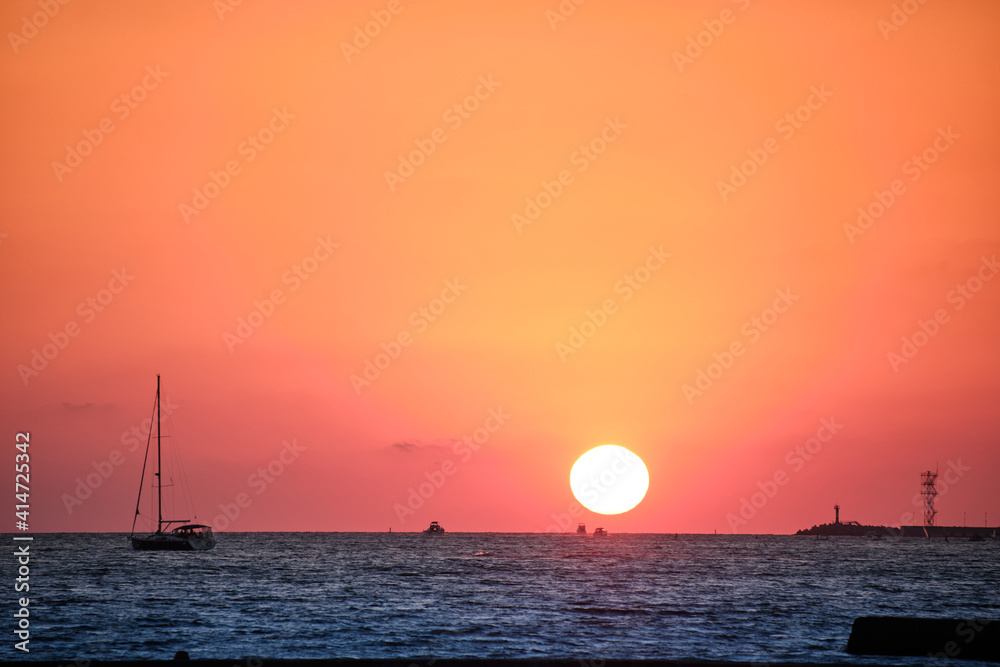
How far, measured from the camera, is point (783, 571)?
117 meters

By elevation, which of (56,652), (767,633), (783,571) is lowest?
(56,652)

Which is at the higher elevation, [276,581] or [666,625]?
[276,581]

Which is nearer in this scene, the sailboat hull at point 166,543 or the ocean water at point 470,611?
the ocean water at point 470,611

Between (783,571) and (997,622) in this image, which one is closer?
(997,622)

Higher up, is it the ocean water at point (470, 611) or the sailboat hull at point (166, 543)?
the sailboat hull at point (166, 543)

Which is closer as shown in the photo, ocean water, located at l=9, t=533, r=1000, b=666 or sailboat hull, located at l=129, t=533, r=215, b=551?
ocean water, located at l=9, t=533, r=1000, b=666

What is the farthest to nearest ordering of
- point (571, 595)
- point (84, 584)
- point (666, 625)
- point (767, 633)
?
1. point (84, 584)
2. point (571, 595)
3. point (666, 625)
4. point (767, 633)

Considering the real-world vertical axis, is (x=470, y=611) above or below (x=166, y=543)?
below

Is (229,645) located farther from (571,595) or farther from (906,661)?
(571,595)

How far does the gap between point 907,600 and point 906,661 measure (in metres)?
47.6

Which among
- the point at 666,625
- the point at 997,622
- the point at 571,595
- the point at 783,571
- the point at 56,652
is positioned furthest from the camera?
the point at 783,571

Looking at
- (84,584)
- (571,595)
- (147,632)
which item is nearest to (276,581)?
(84,584)

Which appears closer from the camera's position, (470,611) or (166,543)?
(470,611)

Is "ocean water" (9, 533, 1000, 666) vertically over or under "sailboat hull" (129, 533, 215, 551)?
under
